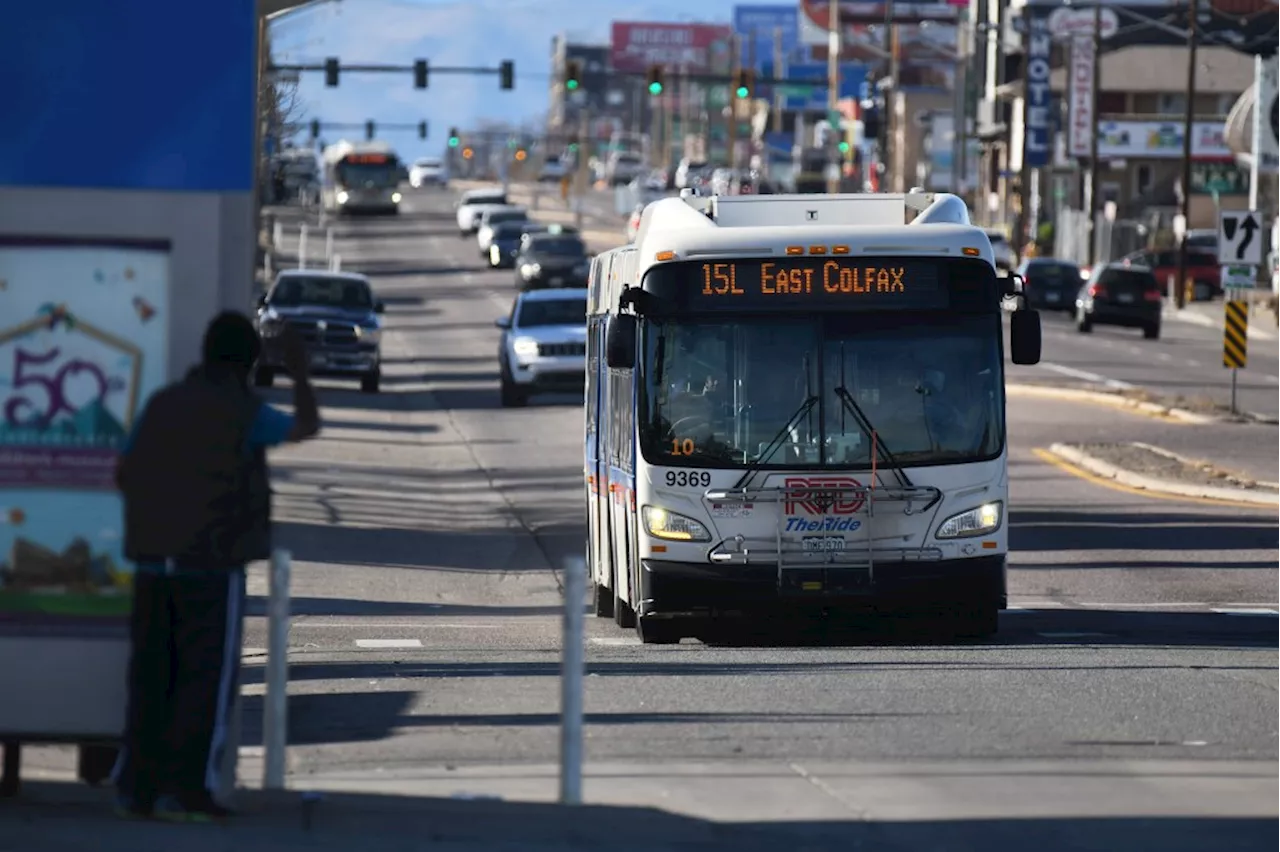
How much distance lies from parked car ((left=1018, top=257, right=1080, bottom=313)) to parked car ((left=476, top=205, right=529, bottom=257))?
25.6 m

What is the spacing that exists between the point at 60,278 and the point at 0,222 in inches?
11.6

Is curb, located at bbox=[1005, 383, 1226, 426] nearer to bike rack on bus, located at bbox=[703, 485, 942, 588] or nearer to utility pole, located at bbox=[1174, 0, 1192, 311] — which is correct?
bike rack on bus, located at bbox=[703, 485, 942, 588]

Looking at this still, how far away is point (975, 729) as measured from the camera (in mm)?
10430

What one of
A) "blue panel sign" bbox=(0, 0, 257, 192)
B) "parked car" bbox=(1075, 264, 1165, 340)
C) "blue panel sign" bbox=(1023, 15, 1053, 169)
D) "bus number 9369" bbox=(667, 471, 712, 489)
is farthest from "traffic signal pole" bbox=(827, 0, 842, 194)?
"blue panel sign" bbox=(0, 0, 257, 192)

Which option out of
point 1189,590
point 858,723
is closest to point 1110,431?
point 1189,590

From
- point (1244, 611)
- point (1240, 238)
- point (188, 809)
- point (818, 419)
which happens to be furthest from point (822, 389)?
point (1240, 238)

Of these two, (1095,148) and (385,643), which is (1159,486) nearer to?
(385,643)

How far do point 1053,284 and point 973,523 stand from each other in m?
47.9

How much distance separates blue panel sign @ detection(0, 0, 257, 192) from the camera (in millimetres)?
8453

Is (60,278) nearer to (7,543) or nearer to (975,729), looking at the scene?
(7,543)

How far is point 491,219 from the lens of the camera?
87.6 meters

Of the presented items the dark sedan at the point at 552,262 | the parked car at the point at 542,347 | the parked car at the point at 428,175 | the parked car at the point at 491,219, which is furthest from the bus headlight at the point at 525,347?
the parked car at the point at 428,175

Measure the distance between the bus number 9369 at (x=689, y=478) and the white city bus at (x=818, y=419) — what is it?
0.01 m

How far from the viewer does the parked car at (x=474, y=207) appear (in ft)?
317
